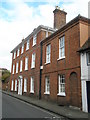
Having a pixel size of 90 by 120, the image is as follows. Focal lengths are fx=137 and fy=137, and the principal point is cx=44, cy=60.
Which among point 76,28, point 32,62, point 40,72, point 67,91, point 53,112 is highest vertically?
point 76,28

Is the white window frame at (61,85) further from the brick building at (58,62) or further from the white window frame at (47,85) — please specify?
the white window frame at (47,85)

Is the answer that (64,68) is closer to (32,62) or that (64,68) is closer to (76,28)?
(76,28)

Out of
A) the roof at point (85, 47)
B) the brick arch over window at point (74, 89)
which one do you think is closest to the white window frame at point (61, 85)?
the brick arch over window at point (74, 89)

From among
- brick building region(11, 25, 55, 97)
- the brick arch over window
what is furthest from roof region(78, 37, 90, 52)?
brick building region(11, 25, 55, 97)

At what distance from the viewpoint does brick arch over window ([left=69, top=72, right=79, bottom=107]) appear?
10616 mm

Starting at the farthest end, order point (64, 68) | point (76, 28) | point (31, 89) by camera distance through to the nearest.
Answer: point (31, 89), point (64, 68), point (76, 28)

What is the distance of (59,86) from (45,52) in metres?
5.17

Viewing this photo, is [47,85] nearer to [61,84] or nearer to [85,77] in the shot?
[61,84]

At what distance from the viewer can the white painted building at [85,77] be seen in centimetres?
973

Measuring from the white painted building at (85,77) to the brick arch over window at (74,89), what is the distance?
73 cm

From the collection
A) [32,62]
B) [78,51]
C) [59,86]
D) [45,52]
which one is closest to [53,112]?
[59,86]

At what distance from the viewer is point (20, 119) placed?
7344 millimetres

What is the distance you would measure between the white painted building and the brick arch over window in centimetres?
73

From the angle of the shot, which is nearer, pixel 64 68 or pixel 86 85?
pixel 86 85
